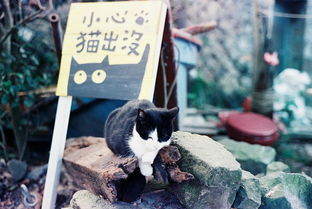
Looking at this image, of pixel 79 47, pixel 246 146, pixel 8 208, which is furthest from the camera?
pixel 246 146

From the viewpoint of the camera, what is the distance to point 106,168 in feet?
4.62

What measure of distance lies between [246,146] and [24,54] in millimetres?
1972

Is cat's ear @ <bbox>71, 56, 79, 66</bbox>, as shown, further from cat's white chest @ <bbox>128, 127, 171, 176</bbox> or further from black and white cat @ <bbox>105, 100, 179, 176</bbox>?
cat's white chest @ <bbox>128, 127, 171, 176</bbox>

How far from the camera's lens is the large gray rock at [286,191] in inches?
58.5

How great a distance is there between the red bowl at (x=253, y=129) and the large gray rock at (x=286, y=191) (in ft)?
3.46

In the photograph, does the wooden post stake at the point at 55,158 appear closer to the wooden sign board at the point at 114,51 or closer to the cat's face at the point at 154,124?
the wooden sign board at the point at 114,51

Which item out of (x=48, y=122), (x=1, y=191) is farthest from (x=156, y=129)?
(x=48, y=122)

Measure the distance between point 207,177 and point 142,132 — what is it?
0.34 metres

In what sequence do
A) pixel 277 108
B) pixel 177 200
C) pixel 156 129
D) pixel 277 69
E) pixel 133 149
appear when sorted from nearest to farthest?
pixel 156 129 → pixel 133 149 → pixel 177 200 → pixel 277 108 → pixel 277 69

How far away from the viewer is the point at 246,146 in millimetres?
2312

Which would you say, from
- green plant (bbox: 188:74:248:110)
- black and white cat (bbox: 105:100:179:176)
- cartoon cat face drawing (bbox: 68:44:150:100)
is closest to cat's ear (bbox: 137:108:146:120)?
black and white cat (bbox: 105:100:179:176)

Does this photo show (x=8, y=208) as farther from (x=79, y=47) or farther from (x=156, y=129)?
(x=156, y=129)

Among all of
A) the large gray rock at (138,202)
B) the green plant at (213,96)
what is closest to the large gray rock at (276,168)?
the large gray rock at (138,202)

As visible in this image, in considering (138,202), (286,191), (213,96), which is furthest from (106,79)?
(213,96)
